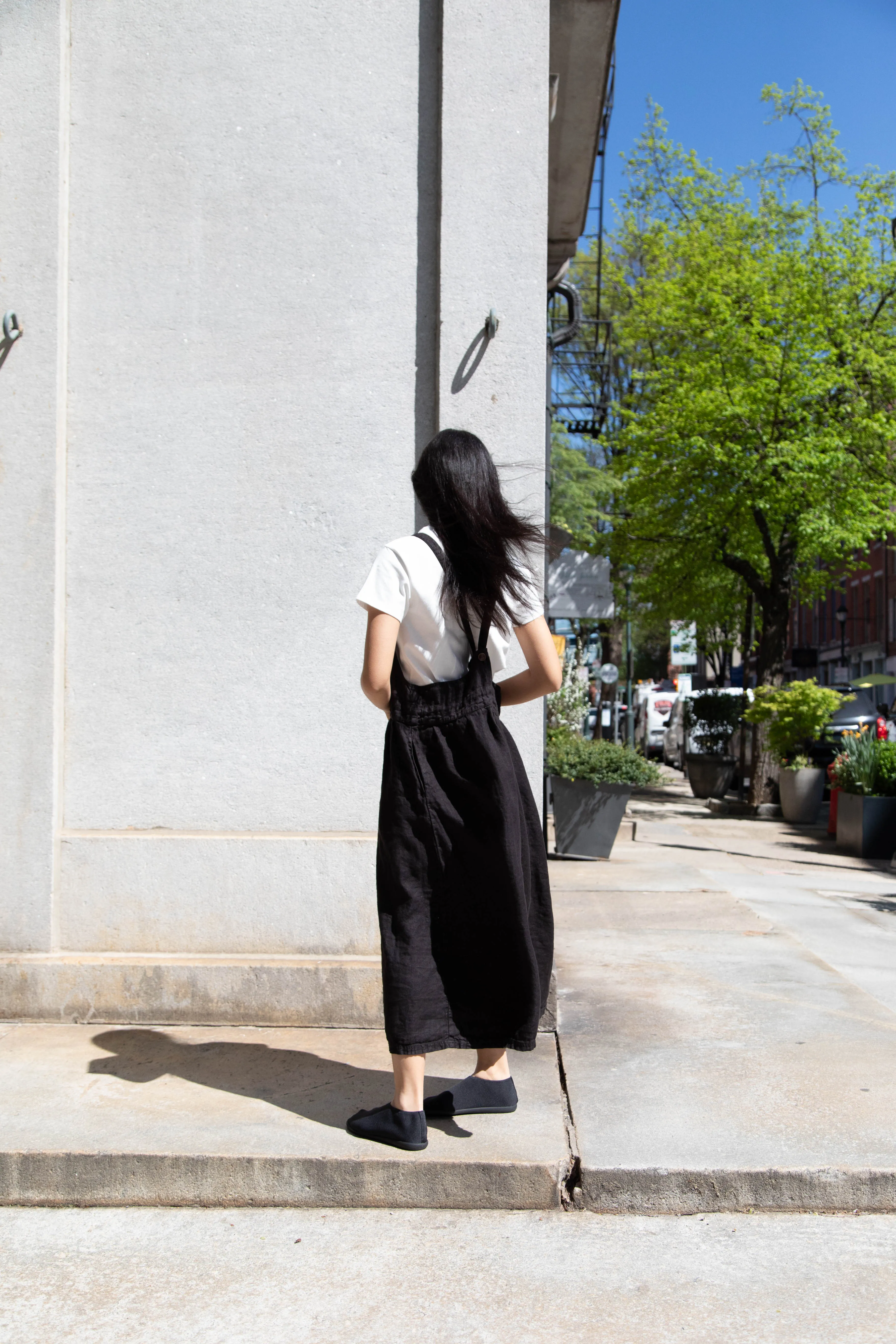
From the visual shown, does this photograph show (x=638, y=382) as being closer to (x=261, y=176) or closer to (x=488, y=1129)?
(x=261, y=176)

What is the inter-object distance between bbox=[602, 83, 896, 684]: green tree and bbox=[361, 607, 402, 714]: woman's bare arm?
15.2 metres

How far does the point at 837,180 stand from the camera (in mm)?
22594

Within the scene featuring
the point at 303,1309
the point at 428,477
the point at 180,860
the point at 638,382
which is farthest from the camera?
the point at 638,382

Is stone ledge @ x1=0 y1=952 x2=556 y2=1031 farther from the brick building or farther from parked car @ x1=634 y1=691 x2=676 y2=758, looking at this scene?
the brick building

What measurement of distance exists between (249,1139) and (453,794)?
1189 mm

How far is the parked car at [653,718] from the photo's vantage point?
41125 mm

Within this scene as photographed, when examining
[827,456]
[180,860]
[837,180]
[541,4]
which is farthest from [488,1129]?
[837,180]

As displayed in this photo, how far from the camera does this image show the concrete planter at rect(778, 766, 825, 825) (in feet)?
55.3

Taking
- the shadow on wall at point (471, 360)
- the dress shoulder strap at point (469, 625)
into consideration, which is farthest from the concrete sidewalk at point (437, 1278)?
the shadow on wall at point (471, 360)

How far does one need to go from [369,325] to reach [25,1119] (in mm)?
3259

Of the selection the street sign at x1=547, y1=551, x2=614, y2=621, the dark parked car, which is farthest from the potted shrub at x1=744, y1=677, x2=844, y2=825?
the street sign at x1=547, y1=551, x2=614, y2=621

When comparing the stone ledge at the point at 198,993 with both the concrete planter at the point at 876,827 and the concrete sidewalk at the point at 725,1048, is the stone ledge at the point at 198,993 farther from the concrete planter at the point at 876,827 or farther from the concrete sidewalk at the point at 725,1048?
the concrete planter at the point at 876,827

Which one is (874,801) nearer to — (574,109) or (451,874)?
(574,109)

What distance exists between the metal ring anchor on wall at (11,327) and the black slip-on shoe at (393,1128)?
336 centimetres
